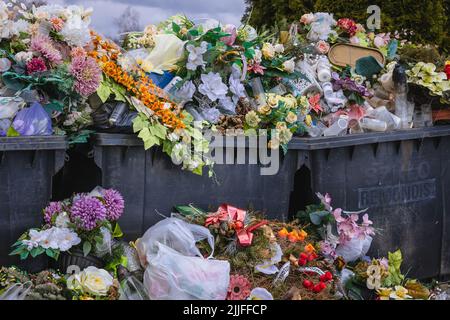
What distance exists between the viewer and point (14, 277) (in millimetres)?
3480

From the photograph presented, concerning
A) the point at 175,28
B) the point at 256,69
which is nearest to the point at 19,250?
the point at 175,28

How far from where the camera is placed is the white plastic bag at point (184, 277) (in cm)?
345

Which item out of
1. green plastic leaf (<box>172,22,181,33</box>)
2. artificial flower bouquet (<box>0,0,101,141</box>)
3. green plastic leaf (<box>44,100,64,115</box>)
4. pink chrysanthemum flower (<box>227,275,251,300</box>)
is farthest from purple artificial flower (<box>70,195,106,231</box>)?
green plastic leaf (<box>172,22,181,33</box>)

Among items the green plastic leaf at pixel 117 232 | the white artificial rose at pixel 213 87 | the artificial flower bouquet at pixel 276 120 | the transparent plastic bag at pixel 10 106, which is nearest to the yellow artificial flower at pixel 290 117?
the artificial flower bouquet at pixel 276 120

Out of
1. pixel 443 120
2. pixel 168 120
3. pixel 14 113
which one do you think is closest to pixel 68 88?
pixel 14 113

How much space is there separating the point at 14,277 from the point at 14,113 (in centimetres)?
82

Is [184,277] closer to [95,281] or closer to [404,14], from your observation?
[95,281]

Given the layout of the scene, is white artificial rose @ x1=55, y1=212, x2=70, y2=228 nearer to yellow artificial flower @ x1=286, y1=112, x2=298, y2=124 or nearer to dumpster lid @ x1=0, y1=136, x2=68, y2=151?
dumpster lid @ x1=0, y1=136, x2=68, y2=151

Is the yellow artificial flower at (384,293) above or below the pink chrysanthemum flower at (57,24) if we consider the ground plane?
below

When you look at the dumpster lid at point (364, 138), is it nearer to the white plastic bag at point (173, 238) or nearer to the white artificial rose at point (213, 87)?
the white artificial rose at point (213, 87)

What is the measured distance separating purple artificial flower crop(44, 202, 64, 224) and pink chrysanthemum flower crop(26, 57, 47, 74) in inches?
26.7

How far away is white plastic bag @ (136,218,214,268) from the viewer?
3680mm

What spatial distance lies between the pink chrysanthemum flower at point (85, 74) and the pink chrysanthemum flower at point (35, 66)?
0.14 m
